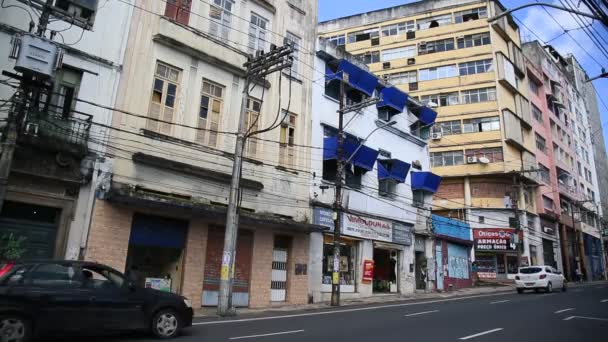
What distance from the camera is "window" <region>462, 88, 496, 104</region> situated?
1688 inches

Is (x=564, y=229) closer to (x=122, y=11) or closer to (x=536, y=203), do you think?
(x=536, y=203)

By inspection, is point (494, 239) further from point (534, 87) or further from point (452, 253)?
point (534, 87)

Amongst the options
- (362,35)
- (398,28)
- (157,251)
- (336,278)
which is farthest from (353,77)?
(362,35)

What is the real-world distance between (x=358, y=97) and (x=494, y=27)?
26979mm

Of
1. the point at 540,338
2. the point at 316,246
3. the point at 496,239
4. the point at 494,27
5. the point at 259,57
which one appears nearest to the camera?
the point at 540,338

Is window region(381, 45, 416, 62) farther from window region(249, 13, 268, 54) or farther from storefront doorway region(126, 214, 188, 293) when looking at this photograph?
storefront doorway region(126, 214, 188, 293)

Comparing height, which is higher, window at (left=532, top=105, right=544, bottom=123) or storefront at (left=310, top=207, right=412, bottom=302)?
window at (left=532, top=105, right=544, bottom=123)

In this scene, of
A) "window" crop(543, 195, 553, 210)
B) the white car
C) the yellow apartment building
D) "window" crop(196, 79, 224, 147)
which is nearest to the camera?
"window" crop(196, 79, 224, 147)

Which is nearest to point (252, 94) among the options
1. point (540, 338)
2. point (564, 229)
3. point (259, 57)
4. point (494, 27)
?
point (259, 57)

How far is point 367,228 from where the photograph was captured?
2353 centimetres

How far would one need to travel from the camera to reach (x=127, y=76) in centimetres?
1514

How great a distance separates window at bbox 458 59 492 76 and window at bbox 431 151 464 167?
27.9 feet

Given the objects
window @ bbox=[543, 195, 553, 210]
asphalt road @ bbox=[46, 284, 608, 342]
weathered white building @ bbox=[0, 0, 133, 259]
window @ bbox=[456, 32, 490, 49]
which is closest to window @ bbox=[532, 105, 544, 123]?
window @ bbox=[543, 195, 553, 210]

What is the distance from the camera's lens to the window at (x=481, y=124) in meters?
42.4
